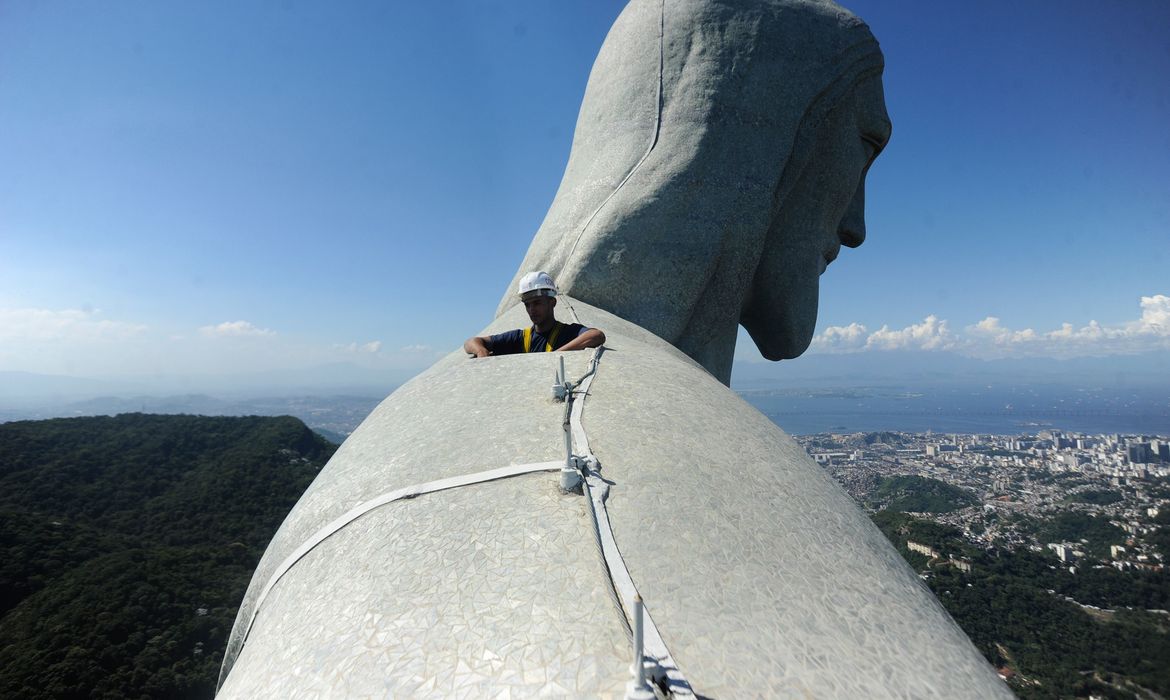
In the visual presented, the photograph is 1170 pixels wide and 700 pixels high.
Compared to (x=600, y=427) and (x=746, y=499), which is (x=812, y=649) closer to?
(x=746, y=499)

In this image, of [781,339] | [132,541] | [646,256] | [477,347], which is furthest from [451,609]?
[132,541]

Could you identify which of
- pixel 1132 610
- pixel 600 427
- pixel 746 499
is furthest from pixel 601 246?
pixel 1132 610

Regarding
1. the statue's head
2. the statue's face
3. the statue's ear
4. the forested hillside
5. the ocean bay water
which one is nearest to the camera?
the statue's ear

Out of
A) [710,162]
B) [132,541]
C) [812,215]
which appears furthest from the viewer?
[132,541]

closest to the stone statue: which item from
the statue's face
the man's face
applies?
the man's face

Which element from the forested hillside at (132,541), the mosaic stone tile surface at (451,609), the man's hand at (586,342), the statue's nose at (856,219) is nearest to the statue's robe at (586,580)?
the mosaic stone tile surface at (451,609)

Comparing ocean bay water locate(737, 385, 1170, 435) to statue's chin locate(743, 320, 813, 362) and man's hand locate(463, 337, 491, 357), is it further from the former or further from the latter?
man's hand locate(463, 337, 491, 357)

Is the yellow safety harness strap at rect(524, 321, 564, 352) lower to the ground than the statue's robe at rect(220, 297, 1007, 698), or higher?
higher

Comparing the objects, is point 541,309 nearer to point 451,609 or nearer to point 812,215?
point 451,609
